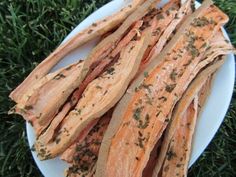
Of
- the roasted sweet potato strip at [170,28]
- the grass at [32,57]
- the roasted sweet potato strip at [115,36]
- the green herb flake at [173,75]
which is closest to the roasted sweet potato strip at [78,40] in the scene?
the roasted sweet potato strip at [115,36]

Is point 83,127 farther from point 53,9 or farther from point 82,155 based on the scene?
point 53,9

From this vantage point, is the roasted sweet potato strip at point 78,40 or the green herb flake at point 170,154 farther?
the roasted sweet potato strip at point 78,40

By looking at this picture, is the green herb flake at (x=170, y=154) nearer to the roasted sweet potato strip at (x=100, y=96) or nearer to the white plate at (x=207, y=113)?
the white plate at (x=207, y=113)

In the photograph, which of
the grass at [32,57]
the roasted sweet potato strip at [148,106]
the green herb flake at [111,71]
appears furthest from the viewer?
the grass at [32,57]

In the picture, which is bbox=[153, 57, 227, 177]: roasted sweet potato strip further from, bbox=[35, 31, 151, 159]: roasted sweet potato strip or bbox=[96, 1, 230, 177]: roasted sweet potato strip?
bbox=[35, 31, 151, 159]: roasted sweet potato strip

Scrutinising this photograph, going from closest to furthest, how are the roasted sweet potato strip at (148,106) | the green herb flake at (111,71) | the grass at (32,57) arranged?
the roasted sweet potato strip at (148,106), the green herb flake at (111,71), the grass at (32,57)

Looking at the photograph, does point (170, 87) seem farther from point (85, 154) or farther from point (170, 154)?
point (85, 154)

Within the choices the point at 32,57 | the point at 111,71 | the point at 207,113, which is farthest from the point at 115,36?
the point at 32,57
